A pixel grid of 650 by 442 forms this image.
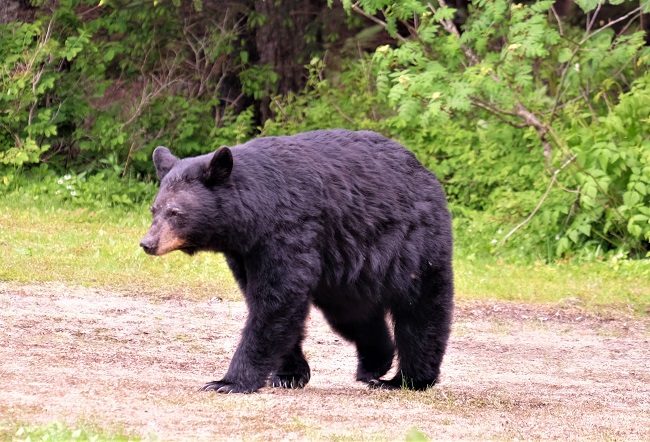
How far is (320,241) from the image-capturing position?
634 centimetres

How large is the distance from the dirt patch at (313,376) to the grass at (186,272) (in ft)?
1.40

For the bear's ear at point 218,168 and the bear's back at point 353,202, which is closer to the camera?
the bear's ear at point 218,168

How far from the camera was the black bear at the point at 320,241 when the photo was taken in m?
6.11

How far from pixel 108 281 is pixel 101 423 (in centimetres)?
591

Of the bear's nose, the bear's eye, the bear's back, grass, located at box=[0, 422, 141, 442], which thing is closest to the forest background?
the bear's back

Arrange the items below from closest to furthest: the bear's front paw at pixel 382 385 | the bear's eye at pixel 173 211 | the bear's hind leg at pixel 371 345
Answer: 1. the bear's eye at pixel 173 211
2. the bear's front paw at pixel 382 385
3. the bear's hind leg at pixel 371 345

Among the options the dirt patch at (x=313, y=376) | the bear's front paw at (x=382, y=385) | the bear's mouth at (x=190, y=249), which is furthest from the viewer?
the bear's front paw at (x=382, y=385)

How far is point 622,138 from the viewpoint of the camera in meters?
12.9

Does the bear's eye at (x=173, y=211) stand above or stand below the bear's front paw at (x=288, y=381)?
above

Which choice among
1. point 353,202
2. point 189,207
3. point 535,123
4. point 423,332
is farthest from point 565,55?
point 189,207

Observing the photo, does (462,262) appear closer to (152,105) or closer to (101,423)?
(152,105)

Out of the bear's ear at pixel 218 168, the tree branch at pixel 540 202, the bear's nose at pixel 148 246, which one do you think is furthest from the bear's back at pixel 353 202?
the tree branch at pixel 540 202

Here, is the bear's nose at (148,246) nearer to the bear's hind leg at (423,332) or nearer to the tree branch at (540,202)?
the bear's hind leg at (423,332)

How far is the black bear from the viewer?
20.1 ft
